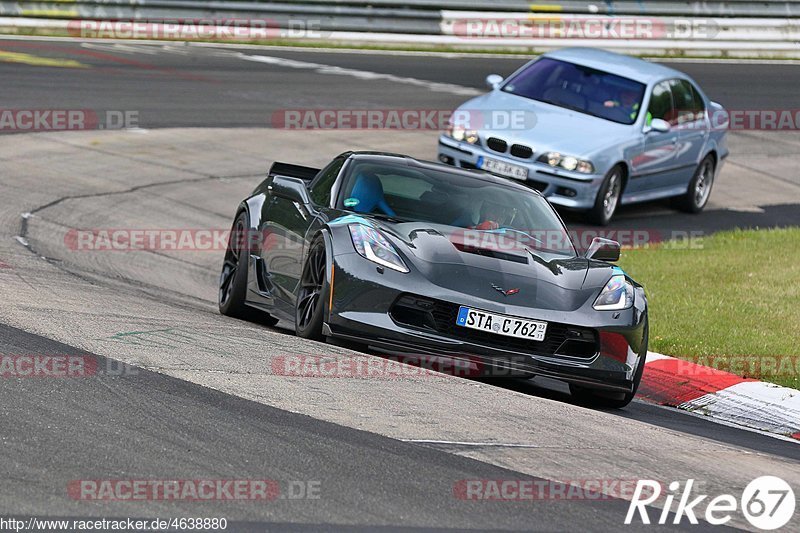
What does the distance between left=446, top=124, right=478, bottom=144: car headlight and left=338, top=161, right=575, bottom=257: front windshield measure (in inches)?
248

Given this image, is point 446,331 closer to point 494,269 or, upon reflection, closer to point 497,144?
point 494,269

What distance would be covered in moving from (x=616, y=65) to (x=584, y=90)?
2.27ft

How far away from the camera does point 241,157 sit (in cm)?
1748

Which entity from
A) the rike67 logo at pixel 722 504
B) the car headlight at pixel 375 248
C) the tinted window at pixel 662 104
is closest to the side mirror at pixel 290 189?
the car headlight at pixel 375 248

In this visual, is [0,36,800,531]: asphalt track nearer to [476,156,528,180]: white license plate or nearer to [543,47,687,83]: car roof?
[476,156,528,180]: white license plate

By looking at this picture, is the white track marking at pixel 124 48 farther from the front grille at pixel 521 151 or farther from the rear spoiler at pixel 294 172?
the rear spoiler at pixel 294 172

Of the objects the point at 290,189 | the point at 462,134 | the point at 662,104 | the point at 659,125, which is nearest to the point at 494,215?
the point at 290,189

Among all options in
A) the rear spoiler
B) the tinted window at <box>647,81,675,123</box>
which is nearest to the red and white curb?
the rear spoiler

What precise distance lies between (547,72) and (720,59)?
562 inches

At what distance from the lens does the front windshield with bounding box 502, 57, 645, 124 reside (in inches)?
653

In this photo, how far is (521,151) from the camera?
1542 centimetres

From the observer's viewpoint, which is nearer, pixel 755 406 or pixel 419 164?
pixel 755 406

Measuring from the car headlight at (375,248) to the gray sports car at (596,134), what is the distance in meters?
7.49

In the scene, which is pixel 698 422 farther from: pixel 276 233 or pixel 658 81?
pixel 658 81
